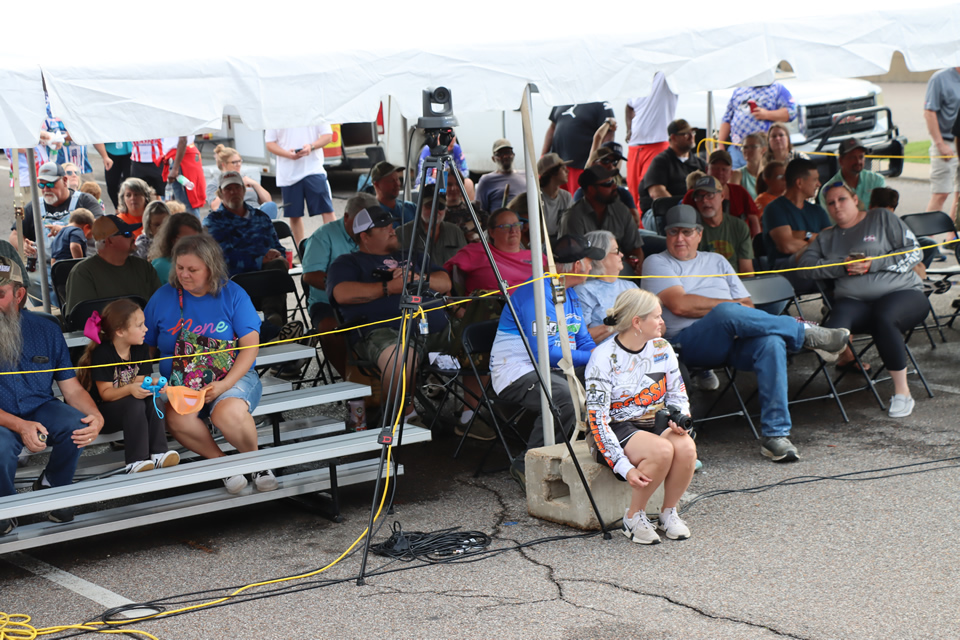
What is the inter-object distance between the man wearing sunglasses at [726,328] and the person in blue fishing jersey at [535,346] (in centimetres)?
73

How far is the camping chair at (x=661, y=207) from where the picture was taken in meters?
9.67

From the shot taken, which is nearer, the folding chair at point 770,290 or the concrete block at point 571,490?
the concrete block at point 571,490

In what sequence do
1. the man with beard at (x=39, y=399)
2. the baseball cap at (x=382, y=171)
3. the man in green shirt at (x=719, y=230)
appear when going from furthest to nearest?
the baseball cap at (x=382, y=171) → the man in green shirt at (x=719, y=230) → the man with beard at (x=39, y=399)

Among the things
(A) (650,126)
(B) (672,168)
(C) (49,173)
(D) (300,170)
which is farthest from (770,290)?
(C) (49,173)

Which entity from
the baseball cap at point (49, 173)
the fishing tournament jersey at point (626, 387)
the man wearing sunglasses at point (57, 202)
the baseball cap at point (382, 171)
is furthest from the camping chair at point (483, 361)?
the baseball cap at point (49, 173)

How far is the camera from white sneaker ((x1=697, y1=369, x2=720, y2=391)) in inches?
290

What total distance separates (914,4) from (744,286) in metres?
1.92

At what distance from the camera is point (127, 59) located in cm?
463

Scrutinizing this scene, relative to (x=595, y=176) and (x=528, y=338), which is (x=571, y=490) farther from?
(x=595, y=176)

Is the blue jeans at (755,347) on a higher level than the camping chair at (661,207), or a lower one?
lower

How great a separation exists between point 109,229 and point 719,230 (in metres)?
4.17

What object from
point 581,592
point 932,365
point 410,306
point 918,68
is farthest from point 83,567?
point 932,365

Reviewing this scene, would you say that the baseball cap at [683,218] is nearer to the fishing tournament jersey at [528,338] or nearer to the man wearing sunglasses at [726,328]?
the man wearing sunglasses at [726,328]

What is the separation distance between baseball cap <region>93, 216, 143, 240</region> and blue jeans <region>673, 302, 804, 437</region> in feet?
11.6
